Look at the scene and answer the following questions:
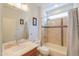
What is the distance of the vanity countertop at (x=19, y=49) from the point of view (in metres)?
1.25

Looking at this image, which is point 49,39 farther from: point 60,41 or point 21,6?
point 21,6

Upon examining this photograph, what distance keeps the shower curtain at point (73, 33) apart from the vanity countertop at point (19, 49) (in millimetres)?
522

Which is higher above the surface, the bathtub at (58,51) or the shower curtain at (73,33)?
the shower curtain at (73,33)

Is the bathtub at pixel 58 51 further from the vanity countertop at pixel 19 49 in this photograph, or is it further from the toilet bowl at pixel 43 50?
the vanity countertop at pixel 19 49

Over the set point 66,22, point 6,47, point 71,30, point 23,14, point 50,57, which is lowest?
point 50,57

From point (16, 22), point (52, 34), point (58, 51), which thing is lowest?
point (58, 51)

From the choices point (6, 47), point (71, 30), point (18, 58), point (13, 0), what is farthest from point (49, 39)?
point (13, 0)

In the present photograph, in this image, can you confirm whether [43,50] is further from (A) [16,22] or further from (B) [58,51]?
(A) [16,22]

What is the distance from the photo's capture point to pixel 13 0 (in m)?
1.27

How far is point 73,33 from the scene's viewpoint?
52.3 inches

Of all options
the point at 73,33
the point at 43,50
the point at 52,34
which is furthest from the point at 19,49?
the point at 73,33

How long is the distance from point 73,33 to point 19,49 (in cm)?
83

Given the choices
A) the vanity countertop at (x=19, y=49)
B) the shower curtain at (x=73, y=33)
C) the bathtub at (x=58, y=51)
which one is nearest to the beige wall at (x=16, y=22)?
the vanity countertop at (x=19, y=49)

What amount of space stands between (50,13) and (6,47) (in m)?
0.82
